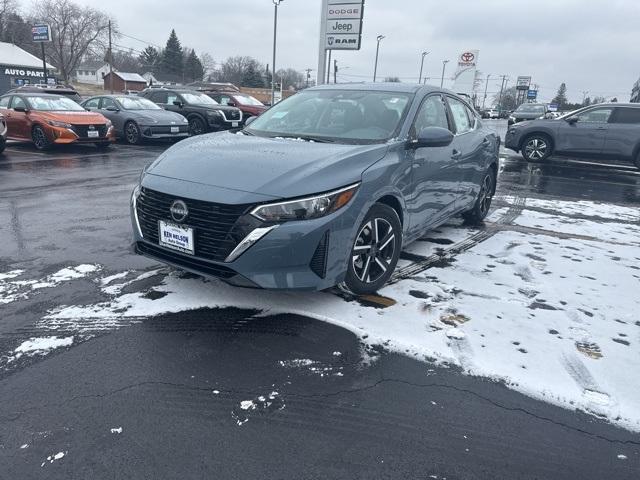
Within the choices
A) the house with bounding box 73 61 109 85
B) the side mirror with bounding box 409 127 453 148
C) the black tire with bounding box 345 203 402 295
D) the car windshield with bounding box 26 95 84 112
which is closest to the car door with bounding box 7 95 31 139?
the car windshield with bounding box 26 95 84 112

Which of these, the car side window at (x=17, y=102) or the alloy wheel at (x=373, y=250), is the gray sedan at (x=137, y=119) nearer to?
the car side window at (x=17, y=102)

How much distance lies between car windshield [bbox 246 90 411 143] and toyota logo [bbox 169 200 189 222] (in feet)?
4.42

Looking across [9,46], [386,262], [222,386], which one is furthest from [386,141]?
[9,46]

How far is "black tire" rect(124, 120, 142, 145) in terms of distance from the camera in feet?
45.6

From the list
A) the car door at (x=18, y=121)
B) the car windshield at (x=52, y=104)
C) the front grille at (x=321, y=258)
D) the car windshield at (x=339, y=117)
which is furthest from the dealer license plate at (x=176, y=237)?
the car windshield at (x=52, y=104)

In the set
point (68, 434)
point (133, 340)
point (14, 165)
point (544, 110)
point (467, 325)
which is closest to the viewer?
point (68, 434)

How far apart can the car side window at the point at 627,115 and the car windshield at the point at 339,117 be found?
10269 mm

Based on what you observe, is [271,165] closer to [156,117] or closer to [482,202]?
[482,202]

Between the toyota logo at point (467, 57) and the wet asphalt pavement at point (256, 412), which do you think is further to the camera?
the toyota logo at point (467, 57)

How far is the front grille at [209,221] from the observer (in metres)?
3.00

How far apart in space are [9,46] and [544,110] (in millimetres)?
45458

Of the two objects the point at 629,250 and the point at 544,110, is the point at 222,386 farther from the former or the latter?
the point at 544,110

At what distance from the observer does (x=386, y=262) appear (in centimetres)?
379

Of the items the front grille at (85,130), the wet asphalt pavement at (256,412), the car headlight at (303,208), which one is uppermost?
the car headlight at (303,208)
